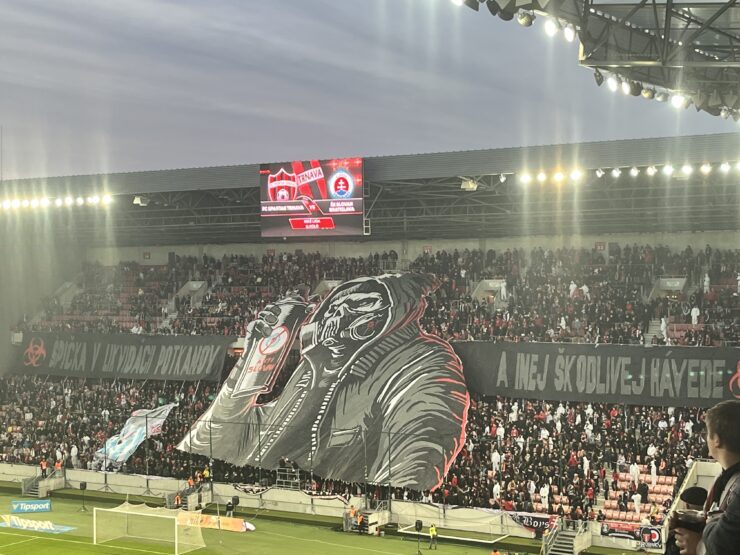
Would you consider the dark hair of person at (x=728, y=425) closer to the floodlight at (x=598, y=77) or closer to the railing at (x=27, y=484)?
the floodlight at (x=598, y=77)

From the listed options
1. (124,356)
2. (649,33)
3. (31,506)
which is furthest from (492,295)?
(649,33)

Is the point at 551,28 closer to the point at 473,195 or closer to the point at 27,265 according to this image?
the point at 473,195

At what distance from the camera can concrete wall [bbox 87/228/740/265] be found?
4441cm

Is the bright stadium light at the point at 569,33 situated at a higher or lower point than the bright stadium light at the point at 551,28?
lower

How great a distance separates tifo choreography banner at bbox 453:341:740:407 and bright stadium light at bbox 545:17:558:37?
2185cm

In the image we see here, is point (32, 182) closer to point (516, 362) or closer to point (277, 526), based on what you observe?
point (277, 526)

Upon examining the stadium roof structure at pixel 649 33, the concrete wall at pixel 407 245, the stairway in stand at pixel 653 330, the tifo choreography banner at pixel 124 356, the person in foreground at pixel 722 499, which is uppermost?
the stadium roof structure at pixel 649 33

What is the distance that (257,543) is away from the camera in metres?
32.8

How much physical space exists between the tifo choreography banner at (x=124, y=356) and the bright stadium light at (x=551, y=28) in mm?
31300

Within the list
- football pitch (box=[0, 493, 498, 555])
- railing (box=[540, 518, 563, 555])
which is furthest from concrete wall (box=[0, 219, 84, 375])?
railing (box=[540, 518, 563, 555])

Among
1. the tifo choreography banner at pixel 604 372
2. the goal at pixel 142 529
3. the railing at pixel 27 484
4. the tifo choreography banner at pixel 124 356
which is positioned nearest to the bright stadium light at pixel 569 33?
the tifo choreography banner at pixel 604 372

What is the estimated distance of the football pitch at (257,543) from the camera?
31.6 m

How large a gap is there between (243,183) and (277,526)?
590 inches

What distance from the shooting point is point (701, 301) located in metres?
39.1
